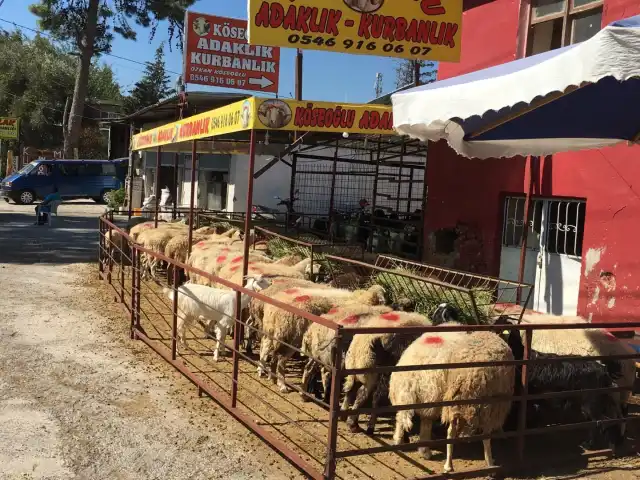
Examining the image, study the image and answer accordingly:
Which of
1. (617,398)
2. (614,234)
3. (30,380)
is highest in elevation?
(614,234)

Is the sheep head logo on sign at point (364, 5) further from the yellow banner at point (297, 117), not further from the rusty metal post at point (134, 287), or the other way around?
the rusty metal post at point (134, 287)

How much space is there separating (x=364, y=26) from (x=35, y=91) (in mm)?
44071

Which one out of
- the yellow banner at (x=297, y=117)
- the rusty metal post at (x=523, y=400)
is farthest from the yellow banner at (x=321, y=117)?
the rusty metal post at (x=523, y=400)

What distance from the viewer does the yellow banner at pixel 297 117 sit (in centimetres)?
571

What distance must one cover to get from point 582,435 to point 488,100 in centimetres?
295

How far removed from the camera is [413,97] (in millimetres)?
4867

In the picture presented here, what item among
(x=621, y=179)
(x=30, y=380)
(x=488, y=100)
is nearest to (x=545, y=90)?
(x=488, y=100)

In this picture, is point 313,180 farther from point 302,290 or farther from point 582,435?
point 582,435

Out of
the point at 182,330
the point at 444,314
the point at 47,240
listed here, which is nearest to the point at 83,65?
the point at 47,240

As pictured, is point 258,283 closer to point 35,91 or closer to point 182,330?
point 182,330

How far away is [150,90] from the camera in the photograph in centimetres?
4912

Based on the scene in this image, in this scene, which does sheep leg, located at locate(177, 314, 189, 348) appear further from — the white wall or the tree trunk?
the tree trunk

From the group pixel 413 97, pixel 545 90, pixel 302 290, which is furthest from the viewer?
pixel 302 290

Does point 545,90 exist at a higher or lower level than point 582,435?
higher
